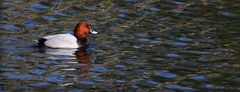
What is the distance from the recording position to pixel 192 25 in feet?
65.2

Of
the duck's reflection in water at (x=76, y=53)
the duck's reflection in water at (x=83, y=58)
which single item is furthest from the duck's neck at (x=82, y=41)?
the duck's reflection in water at (x=83, y=58)

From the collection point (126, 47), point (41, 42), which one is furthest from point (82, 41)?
point (126, 47)

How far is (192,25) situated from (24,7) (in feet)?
15.4

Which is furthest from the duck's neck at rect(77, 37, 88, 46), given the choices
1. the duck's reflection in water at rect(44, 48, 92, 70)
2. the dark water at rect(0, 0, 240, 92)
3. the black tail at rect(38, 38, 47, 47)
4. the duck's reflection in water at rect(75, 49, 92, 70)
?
the black tail at rect(38, 38, 47, 47)

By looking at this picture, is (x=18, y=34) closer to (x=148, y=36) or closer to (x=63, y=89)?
(x=148, y=36)

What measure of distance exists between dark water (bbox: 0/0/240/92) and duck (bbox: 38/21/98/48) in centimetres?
22

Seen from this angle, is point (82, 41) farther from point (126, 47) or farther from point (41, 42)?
point (126, 47)

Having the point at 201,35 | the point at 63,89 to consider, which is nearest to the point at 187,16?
the point at 201,35

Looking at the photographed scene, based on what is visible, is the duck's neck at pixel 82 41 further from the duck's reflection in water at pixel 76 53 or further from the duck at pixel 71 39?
the duck's reflection in water at pixel 76 53

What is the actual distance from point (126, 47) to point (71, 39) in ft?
4.54

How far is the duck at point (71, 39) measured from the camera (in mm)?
17438

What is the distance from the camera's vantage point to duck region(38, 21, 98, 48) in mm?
17438

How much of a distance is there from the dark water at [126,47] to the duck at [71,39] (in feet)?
0.72

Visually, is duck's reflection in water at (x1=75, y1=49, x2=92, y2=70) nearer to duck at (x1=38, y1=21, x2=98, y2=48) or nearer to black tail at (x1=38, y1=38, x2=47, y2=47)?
duck at (x1=38, y1=21, x2=98, y2=48)
